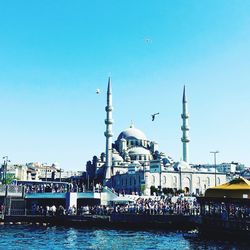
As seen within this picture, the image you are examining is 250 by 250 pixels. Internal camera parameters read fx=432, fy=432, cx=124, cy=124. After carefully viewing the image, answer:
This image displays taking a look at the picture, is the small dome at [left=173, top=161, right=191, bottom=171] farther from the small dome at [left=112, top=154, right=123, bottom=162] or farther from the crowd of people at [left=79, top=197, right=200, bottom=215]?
the crowd of people at [left=79, top=197, right=200, bottom=215]

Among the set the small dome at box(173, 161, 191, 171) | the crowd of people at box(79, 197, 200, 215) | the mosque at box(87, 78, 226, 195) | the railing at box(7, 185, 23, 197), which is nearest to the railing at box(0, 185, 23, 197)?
the railing at box(7, 185, 23, 197)

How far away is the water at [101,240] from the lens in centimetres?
2231

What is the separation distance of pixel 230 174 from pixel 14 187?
222ft

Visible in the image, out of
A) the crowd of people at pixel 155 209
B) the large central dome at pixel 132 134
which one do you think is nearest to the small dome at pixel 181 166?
the large central dome at pixel 132 134

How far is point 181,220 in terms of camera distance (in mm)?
31453

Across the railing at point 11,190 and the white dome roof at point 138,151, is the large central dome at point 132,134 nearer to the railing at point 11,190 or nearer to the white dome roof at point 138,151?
the white dome roof at point 138,151

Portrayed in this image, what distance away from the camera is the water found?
2231 cm

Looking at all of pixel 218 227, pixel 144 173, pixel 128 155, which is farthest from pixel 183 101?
pixel 218 227

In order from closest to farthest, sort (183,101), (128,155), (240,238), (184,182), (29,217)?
(240,238), (29,217), (183,101), (184,182), (128,155)

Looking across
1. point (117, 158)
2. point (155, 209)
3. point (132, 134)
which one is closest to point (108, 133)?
point (117, 158)

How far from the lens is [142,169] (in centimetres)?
8462

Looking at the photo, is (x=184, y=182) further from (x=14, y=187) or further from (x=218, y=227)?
(x=218, y=227)

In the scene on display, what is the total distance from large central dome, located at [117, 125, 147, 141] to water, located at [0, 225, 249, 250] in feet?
231

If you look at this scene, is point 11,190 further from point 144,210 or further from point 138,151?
point 138,151
